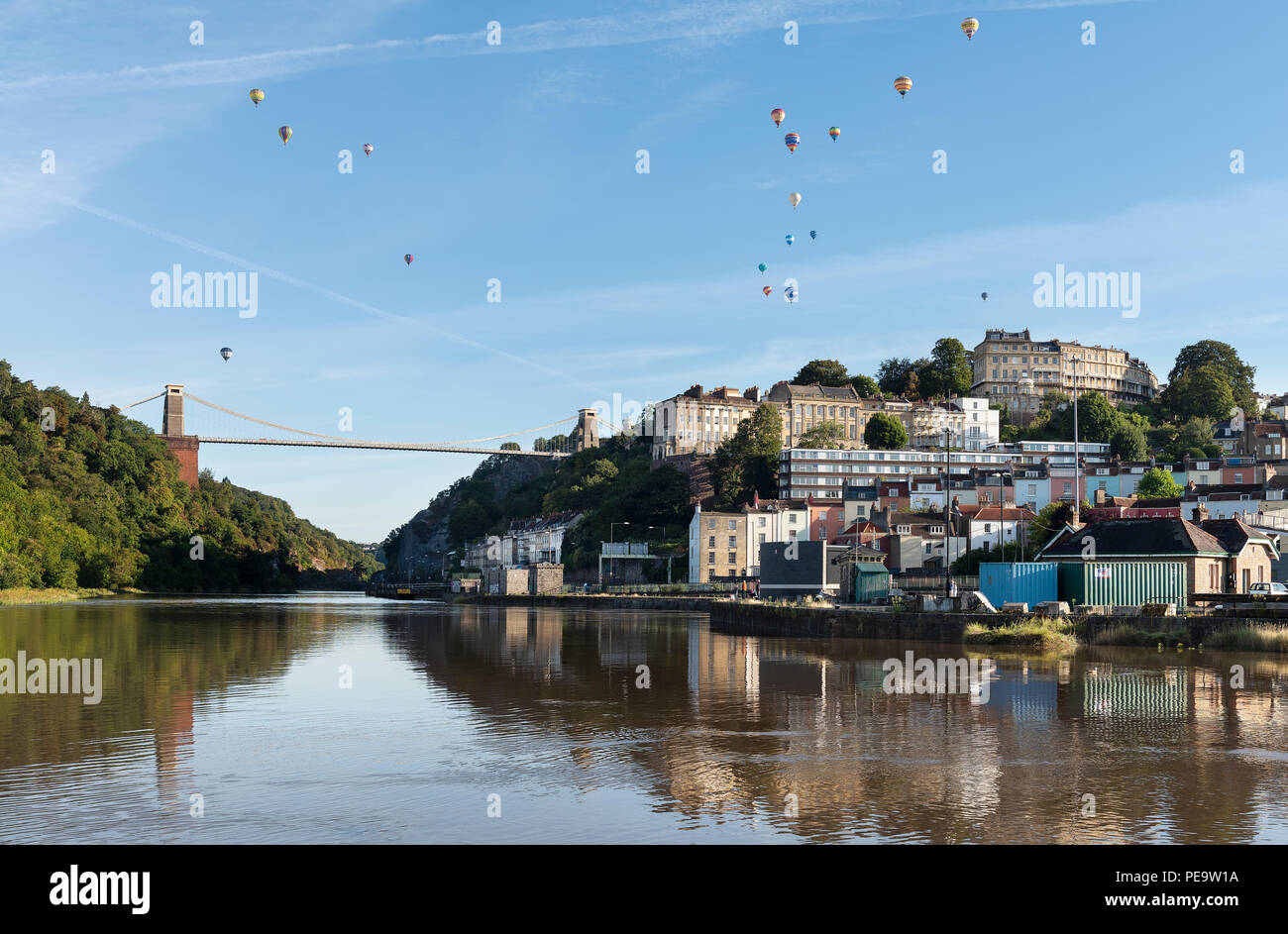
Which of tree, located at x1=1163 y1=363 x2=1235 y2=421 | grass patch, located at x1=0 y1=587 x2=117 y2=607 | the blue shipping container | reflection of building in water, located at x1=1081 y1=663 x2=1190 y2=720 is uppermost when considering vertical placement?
tree, located at x1=1163 y1=363 x2=1235 y2=421

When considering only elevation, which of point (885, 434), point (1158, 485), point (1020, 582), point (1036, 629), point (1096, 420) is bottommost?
point (1036, 629)

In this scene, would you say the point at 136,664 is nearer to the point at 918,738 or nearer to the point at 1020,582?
the point at 918,738

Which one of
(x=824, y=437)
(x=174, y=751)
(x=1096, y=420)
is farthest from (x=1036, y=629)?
(x=1096, y=420)

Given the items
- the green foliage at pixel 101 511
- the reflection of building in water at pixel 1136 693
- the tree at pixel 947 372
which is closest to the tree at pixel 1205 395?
the tree at pixel 947 372

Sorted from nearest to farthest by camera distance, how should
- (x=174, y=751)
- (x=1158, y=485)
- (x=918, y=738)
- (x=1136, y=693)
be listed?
(x=174, y=751) < (x=918, y=738) < (x=1136, y=693) < (x=1158, y=485)

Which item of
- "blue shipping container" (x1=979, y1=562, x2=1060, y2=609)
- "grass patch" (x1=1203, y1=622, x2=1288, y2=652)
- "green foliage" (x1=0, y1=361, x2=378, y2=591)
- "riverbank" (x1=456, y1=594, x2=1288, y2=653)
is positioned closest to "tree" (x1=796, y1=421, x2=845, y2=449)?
"green foliage" (x1=0, y1=361, x2=378, y2=591)

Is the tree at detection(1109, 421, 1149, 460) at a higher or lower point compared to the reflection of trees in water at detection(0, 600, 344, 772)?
higher

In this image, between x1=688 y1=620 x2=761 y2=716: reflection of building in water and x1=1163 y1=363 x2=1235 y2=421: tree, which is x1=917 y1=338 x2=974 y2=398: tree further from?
x1=688 y1=620 x2=761 y2=716: reflection of building in water
